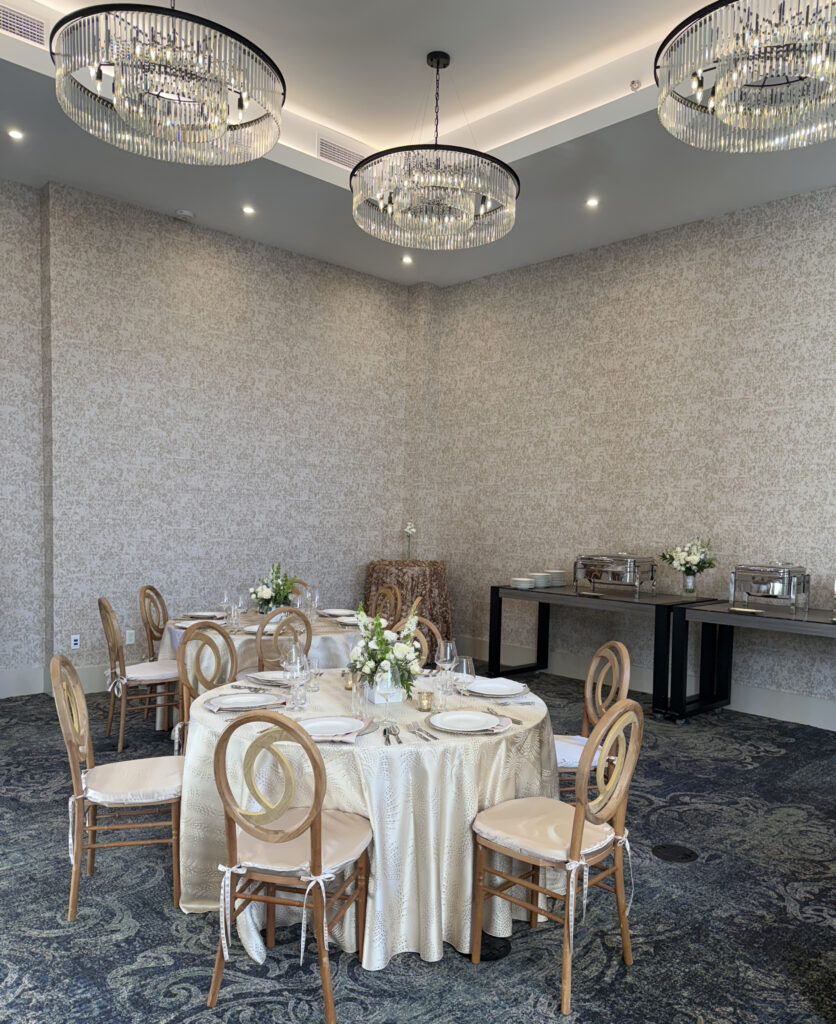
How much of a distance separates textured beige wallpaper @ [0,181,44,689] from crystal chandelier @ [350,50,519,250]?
9.61 ft

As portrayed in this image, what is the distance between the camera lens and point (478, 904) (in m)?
2.46

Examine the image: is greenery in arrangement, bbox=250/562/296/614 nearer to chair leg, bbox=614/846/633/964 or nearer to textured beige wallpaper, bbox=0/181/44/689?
textured beige wallpaper, bbox=0/181/44/689

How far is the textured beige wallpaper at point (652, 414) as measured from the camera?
18.0 ft

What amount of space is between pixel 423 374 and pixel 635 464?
98.8 inches

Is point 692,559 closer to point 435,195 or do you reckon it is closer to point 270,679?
point 435,195

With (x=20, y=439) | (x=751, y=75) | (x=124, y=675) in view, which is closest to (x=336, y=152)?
(x=20, y=439)

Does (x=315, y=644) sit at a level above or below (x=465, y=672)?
below

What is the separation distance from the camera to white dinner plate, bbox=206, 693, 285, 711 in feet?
9.18

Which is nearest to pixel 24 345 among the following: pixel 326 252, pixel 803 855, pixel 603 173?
pixel 326 252

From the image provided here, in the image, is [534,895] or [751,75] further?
[751,75]

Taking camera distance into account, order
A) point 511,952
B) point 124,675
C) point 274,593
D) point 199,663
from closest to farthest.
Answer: point 511,952, point 199,663, point 124,675, point 274,593

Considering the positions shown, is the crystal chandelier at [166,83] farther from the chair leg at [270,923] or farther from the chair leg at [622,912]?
the chair leg at [622,912]

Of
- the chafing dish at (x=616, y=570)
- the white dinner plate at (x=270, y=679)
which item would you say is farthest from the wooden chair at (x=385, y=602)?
the white dinner plate at (x=270, y=679)

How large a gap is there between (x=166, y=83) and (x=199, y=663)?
253cm
